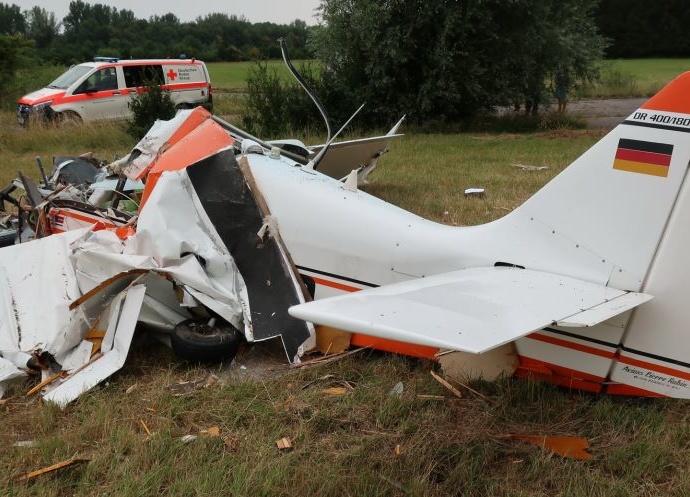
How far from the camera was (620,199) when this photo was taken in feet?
9.24

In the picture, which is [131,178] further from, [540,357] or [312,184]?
[540,357]

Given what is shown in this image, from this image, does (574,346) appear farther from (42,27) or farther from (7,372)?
(42,27)

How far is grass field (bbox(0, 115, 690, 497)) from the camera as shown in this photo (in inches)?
104

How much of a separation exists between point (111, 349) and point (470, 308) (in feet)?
7.96

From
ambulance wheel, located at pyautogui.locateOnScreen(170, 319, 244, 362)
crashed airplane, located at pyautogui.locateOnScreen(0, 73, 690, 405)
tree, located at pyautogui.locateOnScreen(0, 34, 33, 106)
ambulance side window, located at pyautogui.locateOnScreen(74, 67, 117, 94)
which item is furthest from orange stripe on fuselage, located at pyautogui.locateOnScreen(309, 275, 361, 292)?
tree, located at pyautogui.locateOnScreen(0, 34, 33, 106)

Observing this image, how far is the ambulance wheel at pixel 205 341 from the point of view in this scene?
12.0 feet

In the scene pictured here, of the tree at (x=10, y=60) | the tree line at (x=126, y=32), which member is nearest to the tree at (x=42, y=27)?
the tree line at (x=126, y=32)

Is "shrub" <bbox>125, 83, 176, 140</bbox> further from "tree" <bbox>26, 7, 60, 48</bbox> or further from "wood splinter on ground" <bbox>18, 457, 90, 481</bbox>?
"tree" <bbox>26, 7, 60, 48</bbox>

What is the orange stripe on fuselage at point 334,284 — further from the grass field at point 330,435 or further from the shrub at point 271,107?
the shrub at point 271,107

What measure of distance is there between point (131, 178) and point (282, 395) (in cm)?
264

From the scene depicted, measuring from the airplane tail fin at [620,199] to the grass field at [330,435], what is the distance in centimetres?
73

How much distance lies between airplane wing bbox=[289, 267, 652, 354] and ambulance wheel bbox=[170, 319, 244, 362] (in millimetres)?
1591

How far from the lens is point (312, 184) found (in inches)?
158

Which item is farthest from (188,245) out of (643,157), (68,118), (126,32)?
(126,32)
